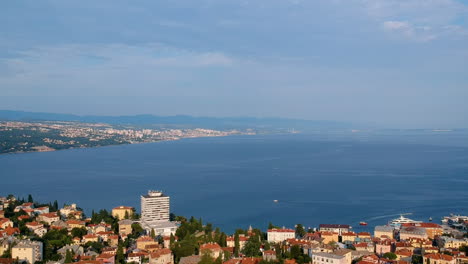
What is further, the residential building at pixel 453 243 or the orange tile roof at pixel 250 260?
the residential building at pixel 453 243

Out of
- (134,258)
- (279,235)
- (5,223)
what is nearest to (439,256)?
(279,235)

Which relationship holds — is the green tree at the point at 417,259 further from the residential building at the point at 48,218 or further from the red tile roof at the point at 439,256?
the residential building at the point at 48,218

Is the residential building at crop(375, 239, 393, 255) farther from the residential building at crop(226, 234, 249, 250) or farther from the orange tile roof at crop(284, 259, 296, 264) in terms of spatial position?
the residential building at crop(226, 234, 249, 250)

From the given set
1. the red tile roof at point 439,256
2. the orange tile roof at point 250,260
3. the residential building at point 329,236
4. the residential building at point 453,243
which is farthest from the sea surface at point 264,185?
the red tile roof at point 439,256

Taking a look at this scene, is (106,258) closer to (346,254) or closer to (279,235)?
(279,235)

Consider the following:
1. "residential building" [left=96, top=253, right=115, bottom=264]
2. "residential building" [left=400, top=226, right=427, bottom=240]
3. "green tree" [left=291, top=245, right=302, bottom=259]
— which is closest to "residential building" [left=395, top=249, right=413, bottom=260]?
"residential building" [left=400, top=226, right=427, bottom=240]

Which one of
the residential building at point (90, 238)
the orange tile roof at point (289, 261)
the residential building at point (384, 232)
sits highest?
the orange tile roof at point (289, 261)
